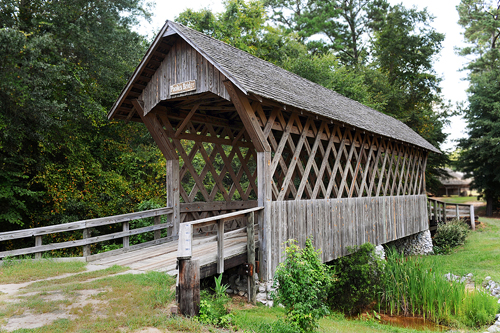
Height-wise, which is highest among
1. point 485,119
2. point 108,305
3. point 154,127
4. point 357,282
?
point 485,119

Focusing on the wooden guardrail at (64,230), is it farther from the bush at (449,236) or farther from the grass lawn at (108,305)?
the bush at (449,236)

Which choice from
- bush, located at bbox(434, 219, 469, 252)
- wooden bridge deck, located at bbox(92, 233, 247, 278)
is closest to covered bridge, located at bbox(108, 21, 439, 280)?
wooden bridge deck, located at bbox(92, 233, 247, 278)

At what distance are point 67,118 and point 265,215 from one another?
30.8 ft

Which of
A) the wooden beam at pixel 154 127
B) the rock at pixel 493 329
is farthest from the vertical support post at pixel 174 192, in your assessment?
the rock at pixel 493 329

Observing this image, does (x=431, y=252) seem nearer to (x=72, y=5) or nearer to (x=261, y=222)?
(x=261, y=222)

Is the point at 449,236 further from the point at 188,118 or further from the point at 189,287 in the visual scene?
the point at 189,287

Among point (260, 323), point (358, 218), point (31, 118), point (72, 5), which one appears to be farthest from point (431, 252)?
point (72, 5)

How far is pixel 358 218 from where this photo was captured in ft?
33.9

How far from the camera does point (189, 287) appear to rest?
4.81 metres

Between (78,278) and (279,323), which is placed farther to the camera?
(78,278)

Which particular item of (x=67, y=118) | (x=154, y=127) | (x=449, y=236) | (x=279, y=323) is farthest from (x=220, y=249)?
(x=449, y=236)

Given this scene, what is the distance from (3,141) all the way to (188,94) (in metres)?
6.56

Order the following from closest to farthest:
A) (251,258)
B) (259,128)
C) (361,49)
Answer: (251,258) < (259,128) < (361,49)

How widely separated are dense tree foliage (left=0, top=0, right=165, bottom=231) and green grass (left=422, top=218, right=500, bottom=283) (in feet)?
35.1
